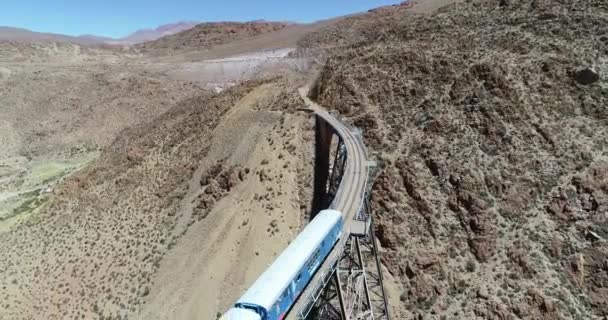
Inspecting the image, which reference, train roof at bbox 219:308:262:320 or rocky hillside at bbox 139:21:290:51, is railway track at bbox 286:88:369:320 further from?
rocky hillside at bbox 139:21:290:51

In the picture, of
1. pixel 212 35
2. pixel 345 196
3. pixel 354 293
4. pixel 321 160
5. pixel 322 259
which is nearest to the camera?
pixel 322 259

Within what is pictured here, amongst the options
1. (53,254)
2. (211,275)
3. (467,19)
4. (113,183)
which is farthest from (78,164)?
(467,19)

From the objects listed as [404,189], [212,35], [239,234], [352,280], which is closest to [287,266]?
[352,280]

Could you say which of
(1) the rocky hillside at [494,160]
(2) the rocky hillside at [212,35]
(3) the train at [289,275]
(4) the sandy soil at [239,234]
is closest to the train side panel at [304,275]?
(3) the train at [289,275]

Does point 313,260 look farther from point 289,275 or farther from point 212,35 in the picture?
point 212,35

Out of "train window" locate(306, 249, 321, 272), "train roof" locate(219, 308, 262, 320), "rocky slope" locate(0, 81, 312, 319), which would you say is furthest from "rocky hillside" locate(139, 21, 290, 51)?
"train roof" locate(219, 308, 262, 320)

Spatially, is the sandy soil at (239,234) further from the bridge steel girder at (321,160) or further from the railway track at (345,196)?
the railway track at (345,196)

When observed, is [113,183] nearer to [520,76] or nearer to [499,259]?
[499,259]
